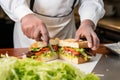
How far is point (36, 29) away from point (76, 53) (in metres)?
0.30

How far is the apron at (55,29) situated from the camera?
4.89 ft

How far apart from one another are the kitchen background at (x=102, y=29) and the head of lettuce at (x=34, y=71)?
1683mm

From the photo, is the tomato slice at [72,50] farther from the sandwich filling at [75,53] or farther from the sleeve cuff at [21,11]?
the sleeve cuff at [21,11]

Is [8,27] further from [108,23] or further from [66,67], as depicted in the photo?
[66,67]

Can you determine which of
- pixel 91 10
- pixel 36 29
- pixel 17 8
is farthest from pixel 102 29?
pixel 36 29

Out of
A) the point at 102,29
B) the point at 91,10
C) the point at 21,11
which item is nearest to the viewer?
the point at 21,11

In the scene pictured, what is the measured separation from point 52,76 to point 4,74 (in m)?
0.11

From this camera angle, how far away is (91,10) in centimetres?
149

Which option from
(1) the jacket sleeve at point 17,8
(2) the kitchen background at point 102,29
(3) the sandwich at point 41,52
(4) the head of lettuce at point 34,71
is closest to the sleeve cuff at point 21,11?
(1) the jacket sleeve at point 17,8

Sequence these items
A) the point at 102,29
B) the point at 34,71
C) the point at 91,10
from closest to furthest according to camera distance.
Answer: the point at 34,71, the point at 91,10, the point at 102,29

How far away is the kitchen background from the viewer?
2.41 m

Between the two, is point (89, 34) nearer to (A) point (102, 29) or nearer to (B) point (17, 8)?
(B) point (17, 8)

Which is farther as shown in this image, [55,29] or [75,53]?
[55,29]

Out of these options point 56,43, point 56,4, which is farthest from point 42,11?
point 56,43
